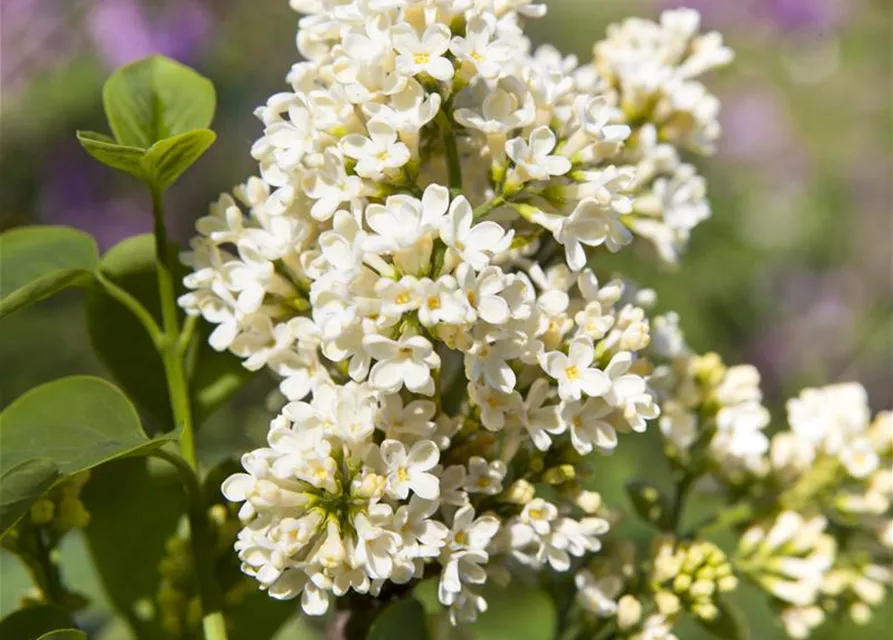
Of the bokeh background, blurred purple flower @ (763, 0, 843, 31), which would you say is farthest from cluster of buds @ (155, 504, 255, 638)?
blurred purple flower @ (763, 0, 843, 31)

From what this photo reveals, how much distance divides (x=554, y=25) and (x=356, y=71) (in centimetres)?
412

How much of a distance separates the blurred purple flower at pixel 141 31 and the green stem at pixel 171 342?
1.83 metres

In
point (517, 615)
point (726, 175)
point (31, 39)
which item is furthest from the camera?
→ point (726, 175)

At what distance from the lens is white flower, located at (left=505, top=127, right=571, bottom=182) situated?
558mm

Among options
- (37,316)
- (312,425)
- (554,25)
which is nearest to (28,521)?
(312,425)

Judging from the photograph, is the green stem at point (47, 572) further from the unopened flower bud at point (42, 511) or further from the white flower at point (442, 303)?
the white flower at point (442, 303)

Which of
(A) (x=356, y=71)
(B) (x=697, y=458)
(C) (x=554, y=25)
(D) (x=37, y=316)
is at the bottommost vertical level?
(C) (x=554, y=25)

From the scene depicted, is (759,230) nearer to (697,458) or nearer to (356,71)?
(697,458)

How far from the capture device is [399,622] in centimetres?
60

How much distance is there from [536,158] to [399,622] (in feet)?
0.85

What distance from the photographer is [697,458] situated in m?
0.75

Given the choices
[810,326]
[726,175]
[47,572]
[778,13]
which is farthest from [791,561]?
[778,13]

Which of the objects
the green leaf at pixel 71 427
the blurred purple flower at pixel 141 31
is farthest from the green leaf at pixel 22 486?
the blurred purple flower at pixel 141 31

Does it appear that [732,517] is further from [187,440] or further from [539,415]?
[187,440]
